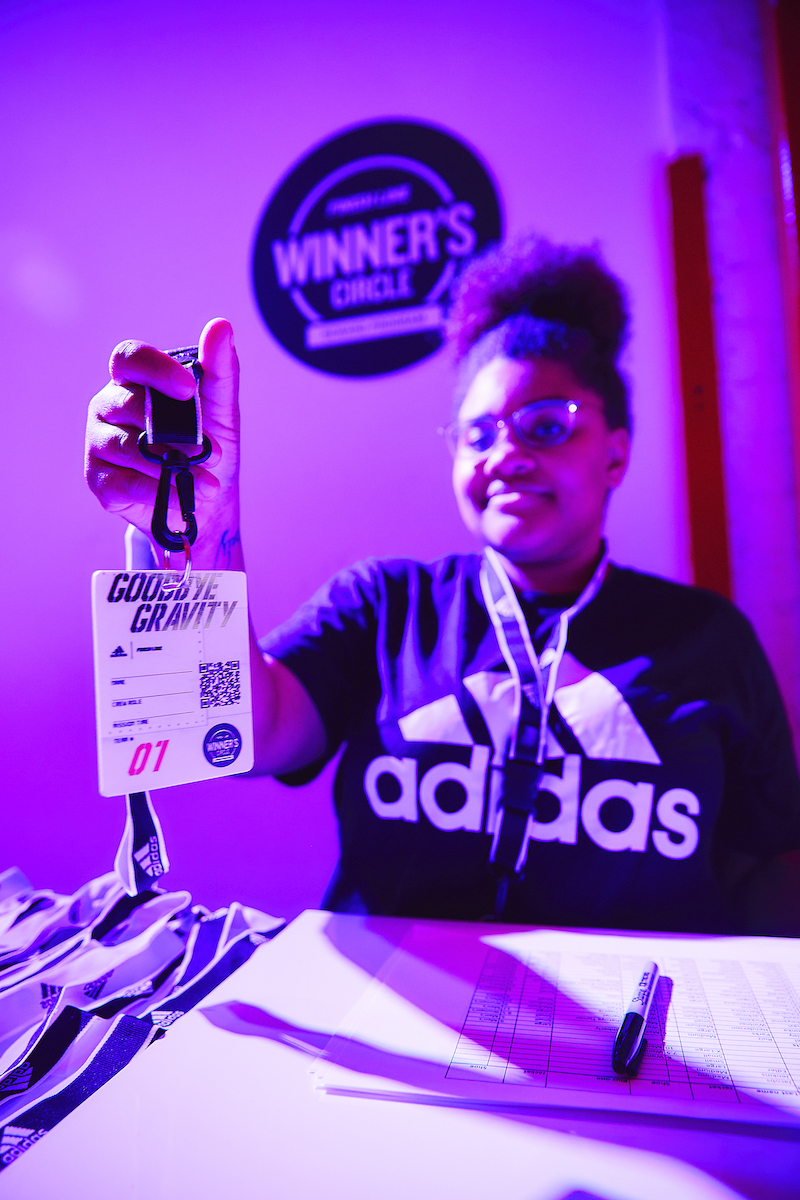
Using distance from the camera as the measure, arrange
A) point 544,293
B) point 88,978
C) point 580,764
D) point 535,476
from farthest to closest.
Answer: point 544,293 → point 535,476 → point 580,764 → point 88,978

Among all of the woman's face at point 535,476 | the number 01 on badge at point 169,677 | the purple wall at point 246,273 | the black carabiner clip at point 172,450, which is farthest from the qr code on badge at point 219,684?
the purple wall at point 246,273

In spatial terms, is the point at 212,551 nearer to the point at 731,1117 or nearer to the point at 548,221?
the point at 731,1117

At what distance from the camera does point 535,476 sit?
45.8 inches

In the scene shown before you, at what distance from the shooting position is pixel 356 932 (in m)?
0.86

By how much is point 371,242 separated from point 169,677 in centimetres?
128

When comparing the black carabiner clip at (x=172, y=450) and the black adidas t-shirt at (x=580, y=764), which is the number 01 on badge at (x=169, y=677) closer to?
the black carabiner clip at (x=172, y=450)

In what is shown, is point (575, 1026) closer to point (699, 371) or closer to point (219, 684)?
point (219, 684)

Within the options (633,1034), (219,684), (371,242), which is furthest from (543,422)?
(633,1034)

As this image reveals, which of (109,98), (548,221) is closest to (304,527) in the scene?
(548,221)

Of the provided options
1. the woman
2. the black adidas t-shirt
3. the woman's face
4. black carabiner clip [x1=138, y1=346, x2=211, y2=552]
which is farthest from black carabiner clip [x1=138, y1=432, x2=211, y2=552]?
the woman's face

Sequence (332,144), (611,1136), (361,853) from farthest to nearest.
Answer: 1. (332,144)
2. (361,853)
3. (611,1136)

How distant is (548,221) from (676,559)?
0.77 metres

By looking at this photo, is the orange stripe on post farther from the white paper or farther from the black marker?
the black marker

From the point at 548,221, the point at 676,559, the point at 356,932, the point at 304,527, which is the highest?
the point at 548,221
